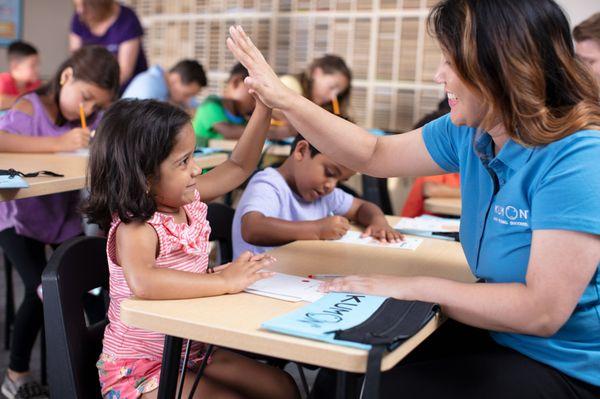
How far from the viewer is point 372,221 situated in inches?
81.5

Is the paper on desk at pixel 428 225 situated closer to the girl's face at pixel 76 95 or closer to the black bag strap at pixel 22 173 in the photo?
the black bag strap at pixel 22 173

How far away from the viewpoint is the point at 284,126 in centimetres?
394

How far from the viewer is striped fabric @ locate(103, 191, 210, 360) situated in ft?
4.45

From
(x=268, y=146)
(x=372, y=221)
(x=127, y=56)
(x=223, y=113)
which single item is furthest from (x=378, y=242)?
(x=127, y=56)

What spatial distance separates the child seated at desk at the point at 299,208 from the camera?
185cm

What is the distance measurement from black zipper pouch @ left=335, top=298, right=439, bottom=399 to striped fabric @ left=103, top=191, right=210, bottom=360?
1.45 ft

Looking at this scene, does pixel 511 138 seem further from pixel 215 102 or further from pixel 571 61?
pixel 215 102

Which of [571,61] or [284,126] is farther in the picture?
[284,126]

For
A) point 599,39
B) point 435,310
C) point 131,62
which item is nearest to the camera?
→ point 435,310

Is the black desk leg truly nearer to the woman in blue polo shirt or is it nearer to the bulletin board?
the woman in blue polo shirt

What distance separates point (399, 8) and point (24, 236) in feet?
10.3

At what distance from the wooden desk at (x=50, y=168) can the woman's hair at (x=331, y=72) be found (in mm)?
1795

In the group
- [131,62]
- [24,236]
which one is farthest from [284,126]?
[24,236]

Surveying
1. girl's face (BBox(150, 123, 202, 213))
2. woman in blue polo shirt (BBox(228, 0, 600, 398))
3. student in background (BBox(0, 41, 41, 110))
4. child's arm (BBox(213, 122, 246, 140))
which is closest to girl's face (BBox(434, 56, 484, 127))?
woman in blue polo shirt (BBox(228, 0, 600, 398))
